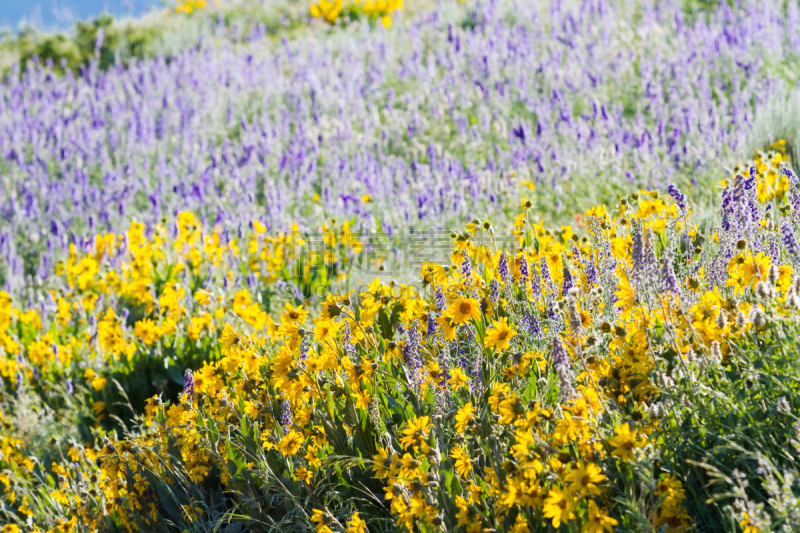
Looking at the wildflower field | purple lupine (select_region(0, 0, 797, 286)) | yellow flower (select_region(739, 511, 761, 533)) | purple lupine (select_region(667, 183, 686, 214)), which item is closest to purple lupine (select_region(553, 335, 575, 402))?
the wildflower field

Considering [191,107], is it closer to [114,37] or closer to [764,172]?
[114,37]

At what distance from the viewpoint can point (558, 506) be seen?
→ 157 cm

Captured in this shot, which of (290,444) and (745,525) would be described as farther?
A: (290,444)

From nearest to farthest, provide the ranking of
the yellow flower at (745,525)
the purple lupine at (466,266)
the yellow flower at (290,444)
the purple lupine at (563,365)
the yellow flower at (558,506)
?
1. the yellow flower at (745,525)
2. the yellow flower at (558,506)
3. the purple lupine at (563,365)
4. the yellow flower at (290,444)
5. the purple lupine at (466,266)

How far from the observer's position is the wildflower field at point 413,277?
1.84 m

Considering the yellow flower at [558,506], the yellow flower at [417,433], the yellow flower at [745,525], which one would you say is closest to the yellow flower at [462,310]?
the yellow flower at [417,433]

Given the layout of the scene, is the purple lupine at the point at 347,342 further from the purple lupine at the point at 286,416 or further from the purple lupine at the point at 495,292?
the purple lupine at the point at 495,292

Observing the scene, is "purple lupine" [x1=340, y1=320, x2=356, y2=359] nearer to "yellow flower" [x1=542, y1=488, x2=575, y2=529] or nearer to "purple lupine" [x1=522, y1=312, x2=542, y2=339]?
"purple lupine" [x1=522, y1=312, x2=542, y2=339]

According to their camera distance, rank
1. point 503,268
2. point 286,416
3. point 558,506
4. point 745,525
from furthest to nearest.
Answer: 1. point 503,268
2. point 286,416
3. point 558,506
4. point 745,525

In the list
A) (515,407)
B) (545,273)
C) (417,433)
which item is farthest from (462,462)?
(545,273)

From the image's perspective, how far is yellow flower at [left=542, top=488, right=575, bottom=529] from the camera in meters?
1.55

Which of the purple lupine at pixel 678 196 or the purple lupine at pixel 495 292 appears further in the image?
the purple lupine at pixel 678 196

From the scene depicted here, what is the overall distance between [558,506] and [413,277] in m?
2.60

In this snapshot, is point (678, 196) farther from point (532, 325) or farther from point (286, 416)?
point (286, 416)
